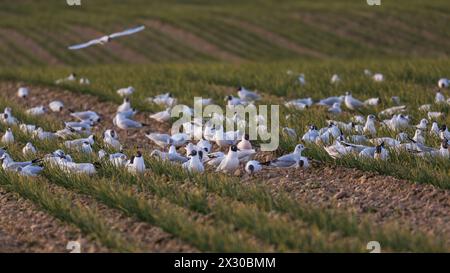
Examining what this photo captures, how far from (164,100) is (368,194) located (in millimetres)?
6355

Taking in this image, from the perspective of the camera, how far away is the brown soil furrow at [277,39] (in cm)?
2864

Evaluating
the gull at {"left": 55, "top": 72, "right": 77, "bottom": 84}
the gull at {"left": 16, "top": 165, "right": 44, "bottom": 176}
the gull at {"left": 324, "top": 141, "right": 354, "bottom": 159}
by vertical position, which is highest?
the gull at {"left": 324, "top": 141, "right": 354, "bottom": 159}

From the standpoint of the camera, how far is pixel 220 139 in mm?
10305

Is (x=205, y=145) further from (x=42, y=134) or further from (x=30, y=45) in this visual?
(x=30, y=45)

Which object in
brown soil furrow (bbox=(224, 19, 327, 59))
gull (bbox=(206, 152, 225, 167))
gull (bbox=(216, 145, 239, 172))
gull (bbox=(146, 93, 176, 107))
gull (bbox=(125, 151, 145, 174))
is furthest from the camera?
brown soil furrow (bbox=(224, 19, 327, 59))

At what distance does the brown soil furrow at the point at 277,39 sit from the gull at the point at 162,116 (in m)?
16.2

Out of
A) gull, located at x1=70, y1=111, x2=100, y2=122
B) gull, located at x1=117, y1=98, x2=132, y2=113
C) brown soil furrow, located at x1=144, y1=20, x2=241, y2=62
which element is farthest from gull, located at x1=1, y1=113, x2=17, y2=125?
brown soil furrow, located at x1=144, y1=20, x2=241, y2=62

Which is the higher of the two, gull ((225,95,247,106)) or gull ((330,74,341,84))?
gull ((225,95,247,106))

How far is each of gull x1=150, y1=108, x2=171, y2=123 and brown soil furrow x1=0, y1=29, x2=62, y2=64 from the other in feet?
52.3

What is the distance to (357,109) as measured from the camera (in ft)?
40.9

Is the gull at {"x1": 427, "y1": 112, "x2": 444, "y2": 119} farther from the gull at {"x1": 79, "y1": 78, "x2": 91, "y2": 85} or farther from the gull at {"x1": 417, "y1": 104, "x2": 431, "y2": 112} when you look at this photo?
the gull at {"x1": 79, "y1": 78, "x2": 91, "y2": 85}

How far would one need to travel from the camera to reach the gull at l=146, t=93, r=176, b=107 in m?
13.4

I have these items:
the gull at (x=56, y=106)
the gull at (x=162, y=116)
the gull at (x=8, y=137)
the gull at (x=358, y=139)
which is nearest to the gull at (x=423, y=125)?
the gull at (x=358, y=139)
